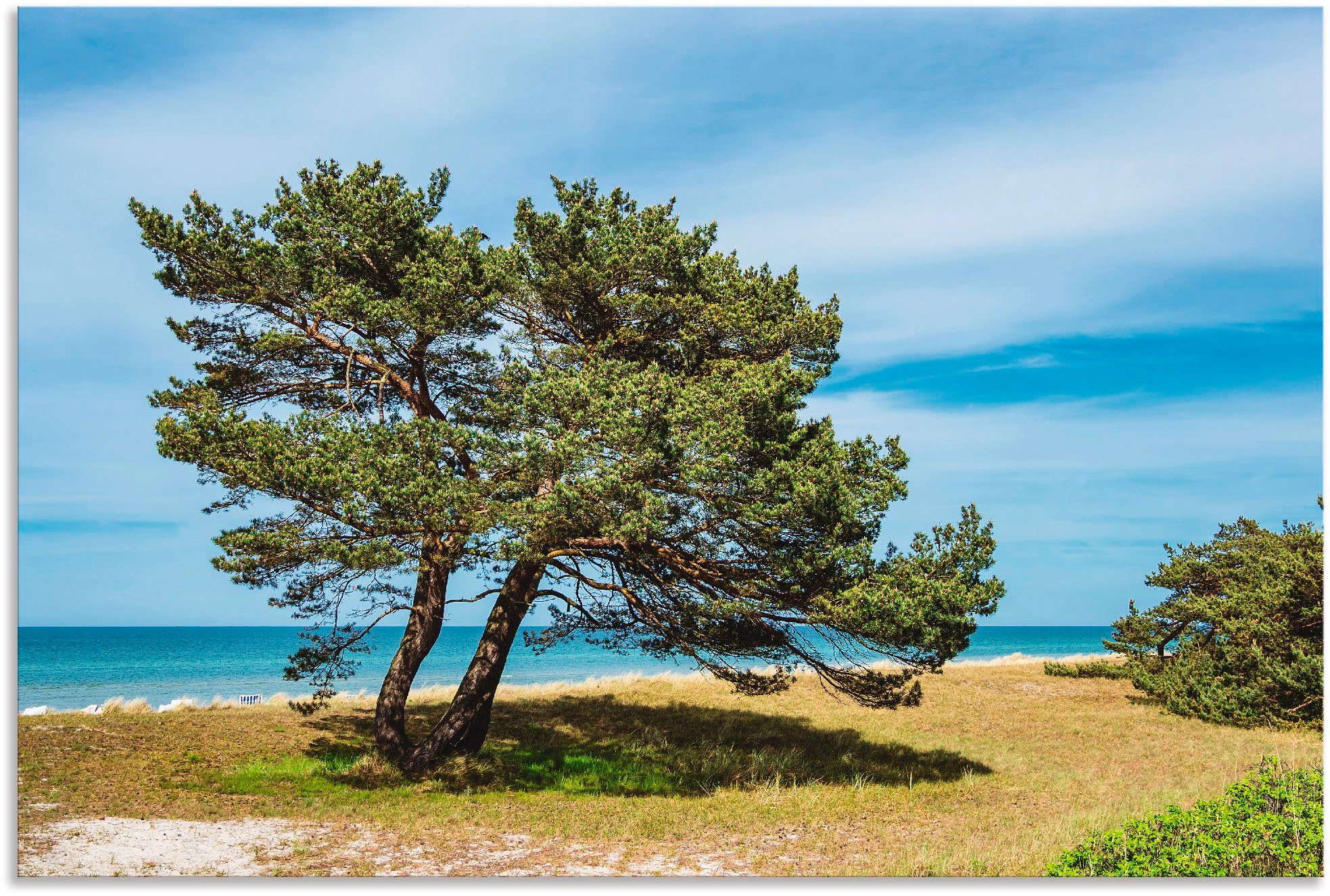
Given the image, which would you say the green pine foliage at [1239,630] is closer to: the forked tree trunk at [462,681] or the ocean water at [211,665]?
the ocean water at [211,665]

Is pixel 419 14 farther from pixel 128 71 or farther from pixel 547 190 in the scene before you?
pixel 547 190

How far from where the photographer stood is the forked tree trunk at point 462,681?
12.3 meters

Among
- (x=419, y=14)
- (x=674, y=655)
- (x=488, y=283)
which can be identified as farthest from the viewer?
(x=674, y=655)

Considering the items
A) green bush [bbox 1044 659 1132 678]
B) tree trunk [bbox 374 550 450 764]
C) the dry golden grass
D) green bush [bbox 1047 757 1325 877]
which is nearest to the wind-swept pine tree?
tree trunk [bbox 374 550 450 764]

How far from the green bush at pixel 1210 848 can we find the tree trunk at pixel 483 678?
793cm

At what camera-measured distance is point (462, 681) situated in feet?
40.3

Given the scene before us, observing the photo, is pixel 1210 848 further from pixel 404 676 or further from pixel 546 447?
pixel 404 676

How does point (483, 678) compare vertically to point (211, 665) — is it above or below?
above

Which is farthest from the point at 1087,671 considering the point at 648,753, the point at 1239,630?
the point at 648,753

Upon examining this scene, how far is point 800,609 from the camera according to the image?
11.2m

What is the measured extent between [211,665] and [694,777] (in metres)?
54.7

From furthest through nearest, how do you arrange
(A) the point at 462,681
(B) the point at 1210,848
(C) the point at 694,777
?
(C) the point at 694,777, (A) the point at 462,681, (B) the point at 1210,848

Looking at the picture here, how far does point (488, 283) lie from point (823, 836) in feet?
27.8

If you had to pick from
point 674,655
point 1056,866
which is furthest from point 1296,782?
point 674,655
